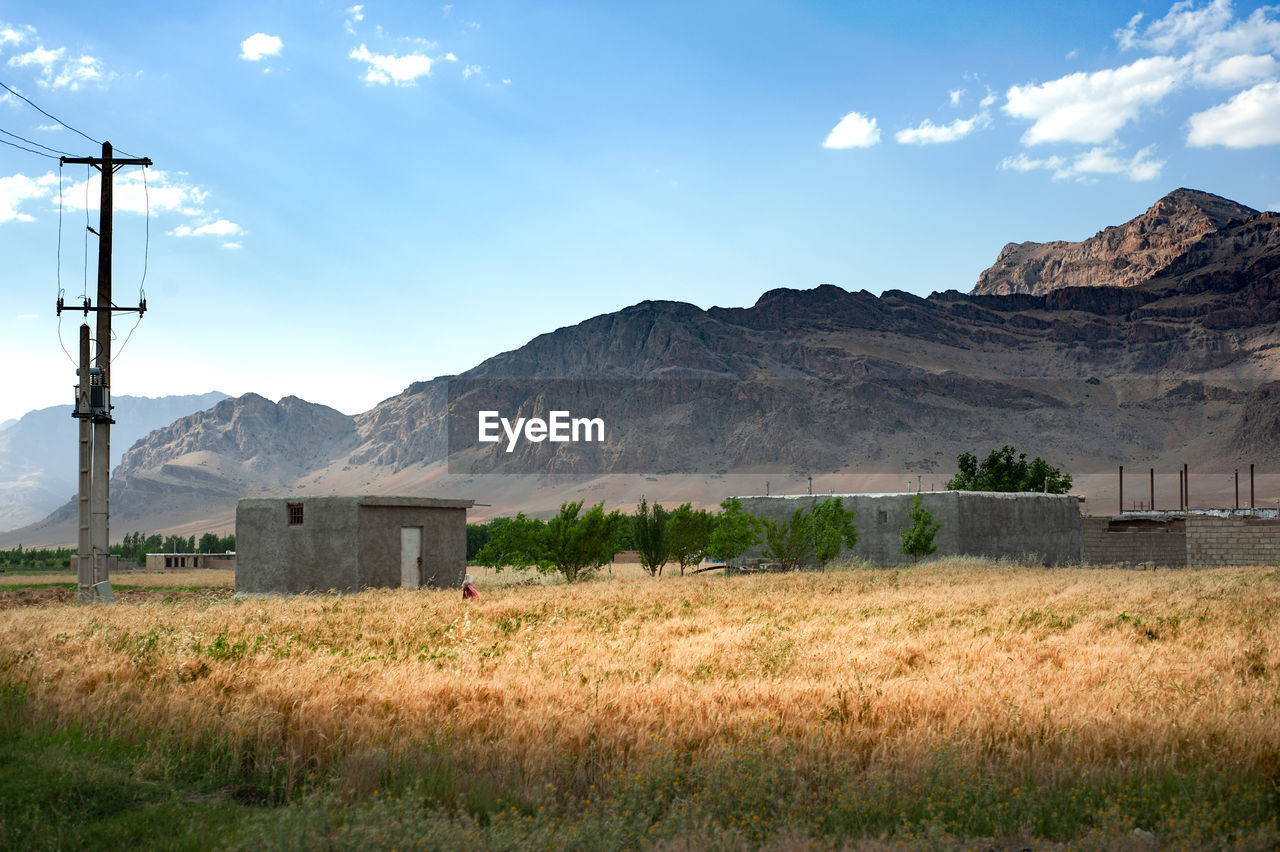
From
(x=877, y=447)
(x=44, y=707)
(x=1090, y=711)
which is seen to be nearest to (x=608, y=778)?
(x=1090, y=711)

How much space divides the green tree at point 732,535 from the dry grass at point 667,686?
866 inches

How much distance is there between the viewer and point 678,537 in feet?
136

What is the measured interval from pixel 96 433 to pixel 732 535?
80.9ft

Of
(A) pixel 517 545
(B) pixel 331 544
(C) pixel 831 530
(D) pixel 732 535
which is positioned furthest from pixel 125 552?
(C) pixel 831 530

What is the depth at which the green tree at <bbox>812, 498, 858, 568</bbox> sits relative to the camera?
39.0 metres

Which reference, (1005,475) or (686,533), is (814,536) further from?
(1005,475)

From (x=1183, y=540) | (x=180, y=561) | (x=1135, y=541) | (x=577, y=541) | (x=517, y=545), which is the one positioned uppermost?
(x=577, y=541)

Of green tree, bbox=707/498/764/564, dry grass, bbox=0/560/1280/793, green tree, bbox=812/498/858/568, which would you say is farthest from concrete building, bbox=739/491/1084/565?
dry grass, bbox=0/560/1280/793

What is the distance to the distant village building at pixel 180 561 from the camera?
7644 centimetres

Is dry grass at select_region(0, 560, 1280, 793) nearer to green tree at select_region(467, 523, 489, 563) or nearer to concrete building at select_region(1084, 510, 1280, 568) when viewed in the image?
concrete building at select_region(1084, 510, 1280, 568)

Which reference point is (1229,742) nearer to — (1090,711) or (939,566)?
(1090,711)

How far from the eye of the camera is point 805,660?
41.7 feet

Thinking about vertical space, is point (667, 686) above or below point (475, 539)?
above

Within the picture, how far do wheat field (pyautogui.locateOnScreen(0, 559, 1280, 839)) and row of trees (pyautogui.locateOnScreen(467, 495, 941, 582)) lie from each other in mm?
17272
